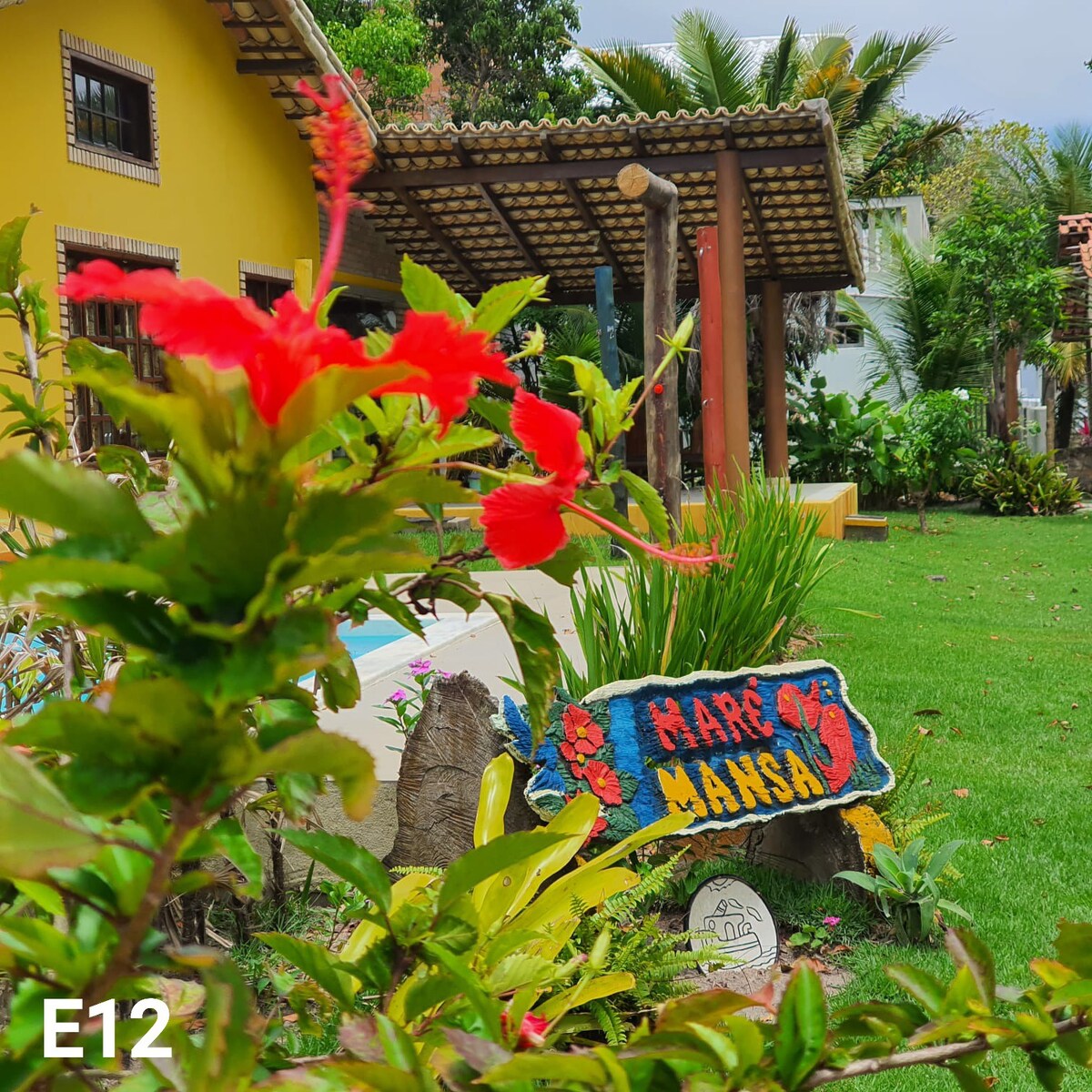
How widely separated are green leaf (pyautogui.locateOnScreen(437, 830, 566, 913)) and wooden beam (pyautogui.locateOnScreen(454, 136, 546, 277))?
933 centimetres

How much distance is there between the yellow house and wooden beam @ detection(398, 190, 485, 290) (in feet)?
2.86

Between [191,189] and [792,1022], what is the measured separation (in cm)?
928

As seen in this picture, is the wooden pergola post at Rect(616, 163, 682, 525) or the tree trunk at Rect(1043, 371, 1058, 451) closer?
the wooden pergola post at Rect(616, 163, 682, 525)

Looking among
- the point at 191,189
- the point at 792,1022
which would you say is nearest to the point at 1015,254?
the point at 191,189

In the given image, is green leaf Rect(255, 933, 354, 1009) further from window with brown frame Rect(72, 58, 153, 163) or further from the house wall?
window with brown frame Rect(72, 58, 153, 163)

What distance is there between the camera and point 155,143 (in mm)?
8664

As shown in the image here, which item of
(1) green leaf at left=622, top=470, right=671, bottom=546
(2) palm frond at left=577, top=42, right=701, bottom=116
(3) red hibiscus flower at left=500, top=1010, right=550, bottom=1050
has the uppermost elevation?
(2) palm frond at left=577, top=42, right=701, bottom=116

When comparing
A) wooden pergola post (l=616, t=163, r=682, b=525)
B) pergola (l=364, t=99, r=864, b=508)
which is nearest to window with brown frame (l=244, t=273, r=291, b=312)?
pergola (l=364, t=99, r=864, b=508)

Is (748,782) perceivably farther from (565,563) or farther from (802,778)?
(565,563)

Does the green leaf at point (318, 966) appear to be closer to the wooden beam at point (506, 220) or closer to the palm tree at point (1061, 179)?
the wooden beam at point (506, 220)

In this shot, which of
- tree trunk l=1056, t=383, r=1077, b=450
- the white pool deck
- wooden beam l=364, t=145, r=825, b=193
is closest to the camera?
the white pool deck

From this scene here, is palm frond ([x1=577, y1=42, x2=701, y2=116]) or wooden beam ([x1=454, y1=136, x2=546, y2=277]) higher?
palm frond ([x1=577, y1=42, x2=701, y2=116])

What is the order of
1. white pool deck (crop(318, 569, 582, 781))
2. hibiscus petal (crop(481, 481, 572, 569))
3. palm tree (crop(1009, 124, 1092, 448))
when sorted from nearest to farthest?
hibiscus petal (crop(481, 481, 572, 569)), white pool deck (crop(318, 569, 582, 781)), palm tree (crop(1009, 124, 1092, 448))

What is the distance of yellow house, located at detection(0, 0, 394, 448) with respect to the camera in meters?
7.41
